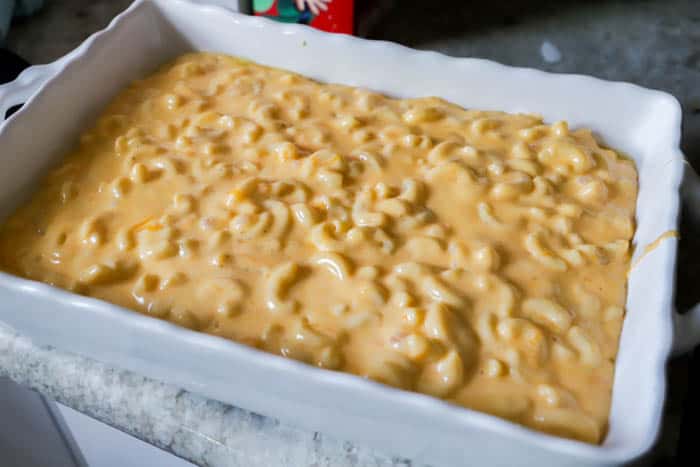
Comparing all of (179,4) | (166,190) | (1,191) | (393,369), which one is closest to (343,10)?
(179,4)

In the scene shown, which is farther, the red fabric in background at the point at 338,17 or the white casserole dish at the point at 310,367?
the red fabric in background at the point at 338,17

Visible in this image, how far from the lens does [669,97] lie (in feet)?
3.45

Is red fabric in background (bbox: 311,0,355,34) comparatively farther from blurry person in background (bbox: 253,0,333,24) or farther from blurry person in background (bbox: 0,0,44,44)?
blurry person in background (bbox: 0,0,44,44)

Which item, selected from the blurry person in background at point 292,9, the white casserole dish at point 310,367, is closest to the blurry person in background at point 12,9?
the blurry person in background at point 292,9

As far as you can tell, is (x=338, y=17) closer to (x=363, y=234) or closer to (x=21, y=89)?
(x=21, y=89)

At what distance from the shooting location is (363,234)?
91cm

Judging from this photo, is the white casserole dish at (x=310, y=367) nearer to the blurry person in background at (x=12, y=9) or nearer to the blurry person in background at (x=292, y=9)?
the blurry person in background at (x=292, y=9)

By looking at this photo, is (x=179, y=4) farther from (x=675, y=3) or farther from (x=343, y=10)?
(x=675, y=3)

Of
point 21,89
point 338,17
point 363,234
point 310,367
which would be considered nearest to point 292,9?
point 338,17

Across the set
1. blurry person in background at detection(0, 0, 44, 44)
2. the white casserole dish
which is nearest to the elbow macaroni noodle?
the white casserole dish

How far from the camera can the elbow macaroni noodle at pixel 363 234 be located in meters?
0.80

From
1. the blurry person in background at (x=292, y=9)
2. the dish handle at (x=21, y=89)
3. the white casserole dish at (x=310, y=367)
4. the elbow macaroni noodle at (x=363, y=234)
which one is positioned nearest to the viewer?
the white casserole dish at (x=310, y=367)

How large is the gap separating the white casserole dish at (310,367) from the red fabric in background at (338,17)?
41cm

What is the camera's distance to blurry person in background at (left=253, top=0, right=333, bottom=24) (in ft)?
5.16
